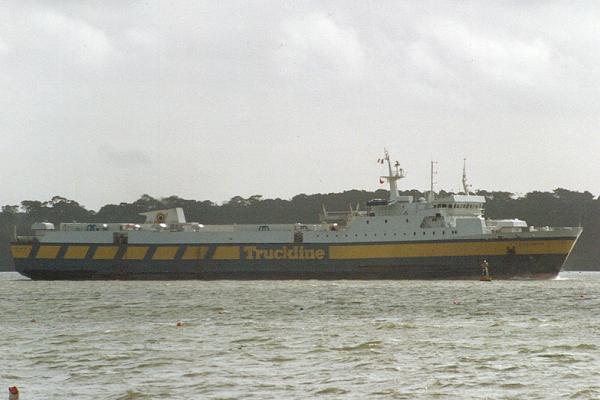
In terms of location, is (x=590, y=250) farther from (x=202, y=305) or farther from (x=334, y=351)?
(x=334, y=351)

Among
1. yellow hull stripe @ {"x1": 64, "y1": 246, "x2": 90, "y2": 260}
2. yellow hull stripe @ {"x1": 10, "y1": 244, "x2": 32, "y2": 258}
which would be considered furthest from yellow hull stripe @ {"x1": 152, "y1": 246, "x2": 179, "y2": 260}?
yellow hull stripe @ {"x1": 10, "y1": 244, "x2": 32, "y2": 258}

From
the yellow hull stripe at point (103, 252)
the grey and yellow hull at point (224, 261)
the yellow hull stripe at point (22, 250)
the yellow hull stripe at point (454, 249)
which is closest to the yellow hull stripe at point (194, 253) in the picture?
the grey and yellow hull at point (224, 261)

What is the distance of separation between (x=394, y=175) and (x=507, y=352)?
54.1 meters

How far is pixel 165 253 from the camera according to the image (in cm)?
7500

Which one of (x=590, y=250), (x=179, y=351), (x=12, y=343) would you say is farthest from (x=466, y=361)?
(x=590, y=250)

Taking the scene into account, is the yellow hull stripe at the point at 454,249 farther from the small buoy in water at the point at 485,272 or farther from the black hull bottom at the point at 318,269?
the small buoy in water at the point at 485,272

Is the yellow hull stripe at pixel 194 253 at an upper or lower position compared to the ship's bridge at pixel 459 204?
lower

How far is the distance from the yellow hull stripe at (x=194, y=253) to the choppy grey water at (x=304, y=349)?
1194 inches

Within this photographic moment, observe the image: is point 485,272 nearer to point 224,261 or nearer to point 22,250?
point 224,261

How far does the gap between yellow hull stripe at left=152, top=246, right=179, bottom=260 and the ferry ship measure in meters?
0.08

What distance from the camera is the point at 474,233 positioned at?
69.7m

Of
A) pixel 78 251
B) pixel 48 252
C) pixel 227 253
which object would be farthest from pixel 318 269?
pixel 48 252

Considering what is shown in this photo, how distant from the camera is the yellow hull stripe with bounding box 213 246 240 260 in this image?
7475 centimetres

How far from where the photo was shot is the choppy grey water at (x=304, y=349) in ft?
62.9
